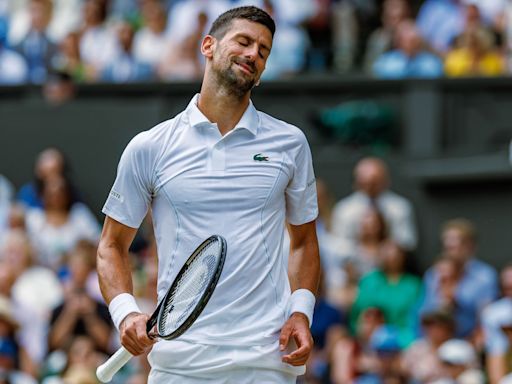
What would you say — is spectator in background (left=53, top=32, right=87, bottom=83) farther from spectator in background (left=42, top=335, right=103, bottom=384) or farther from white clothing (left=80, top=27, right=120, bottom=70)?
spectator in background (left=42, top=335, right=103, bottom=384)

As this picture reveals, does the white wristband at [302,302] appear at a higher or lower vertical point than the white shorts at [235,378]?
higher

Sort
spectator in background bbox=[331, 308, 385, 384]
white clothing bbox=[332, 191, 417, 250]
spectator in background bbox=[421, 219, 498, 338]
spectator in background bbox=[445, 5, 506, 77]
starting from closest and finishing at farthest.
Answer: spectator in background bbox=[331, 308, 385, 384], spectator in background bbox=[421, 219, 498, 338], white clothing bbox=[332, 191, 417, 250], spectator in background bbox=[445, 5, 506, 77]

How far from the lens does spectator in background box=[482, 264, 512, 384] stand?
1017cm

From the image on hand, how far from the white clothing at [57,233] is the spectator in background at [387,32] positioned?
3.17 metres

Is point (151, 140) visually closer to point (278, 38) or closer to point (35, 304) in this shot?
point (35, 304)

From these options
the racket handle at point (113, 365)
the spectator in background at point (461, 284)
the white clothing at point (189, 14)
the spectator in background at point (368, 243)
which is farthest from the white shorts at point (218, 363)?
the white clothing at point (189, 14)

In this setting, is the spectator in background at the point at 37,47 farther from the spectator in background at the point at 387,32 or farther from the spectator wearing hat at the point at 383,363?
the spectator wearing hat at the point at 383,363

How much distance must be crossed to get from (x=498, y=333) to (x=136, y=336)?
5.38 metres

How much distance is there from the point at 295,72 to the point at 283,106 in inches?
25.6

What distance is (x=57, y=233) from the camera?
43.3 feet

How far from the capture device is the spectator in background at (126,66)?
14.8 m

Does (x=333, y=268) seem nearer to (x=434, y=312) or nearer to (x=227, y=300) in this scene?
(x=434, y=312)

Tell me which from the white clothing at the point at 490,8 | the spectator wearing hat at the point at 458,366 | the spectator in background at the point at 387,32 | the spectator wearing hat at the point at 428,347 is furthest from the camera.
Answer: the spectator in background at the point at 387,32

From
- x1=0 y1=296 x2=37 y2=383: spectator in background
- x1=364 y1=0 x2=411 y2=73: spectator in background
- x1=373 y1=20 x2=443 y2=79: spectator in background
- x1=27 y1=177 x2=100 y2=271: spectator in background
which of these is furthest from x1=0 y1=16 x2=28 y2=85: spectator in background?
x1=0 y1=296 x2=37 y2=383: spectator in background
